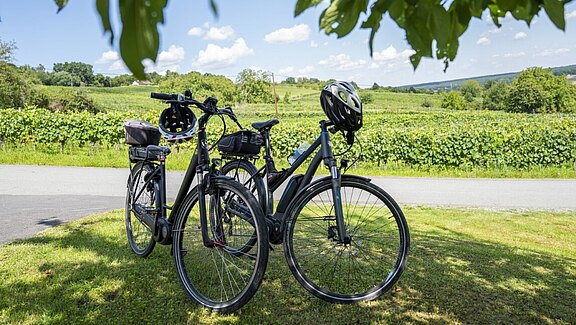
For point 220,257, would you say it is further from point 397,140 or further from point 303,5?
point 397,140

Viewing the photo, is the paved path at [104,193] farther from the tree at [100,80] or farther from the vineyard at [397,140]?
the tree at [100,80]

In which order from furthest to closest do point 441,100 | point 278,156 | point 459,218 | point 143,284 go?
point 441,100 < point 278,156 < point 459,218 < point 143,284

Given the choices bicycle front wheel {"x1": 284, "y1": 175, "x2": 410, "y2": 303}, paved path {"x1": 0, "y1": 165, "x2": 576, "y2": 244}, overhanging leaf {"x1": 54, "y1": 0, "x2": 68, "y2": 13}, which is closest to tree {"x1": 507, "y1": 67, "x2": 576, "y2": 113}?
paved path {"x1": 0, "y1": 165, "x2": 576, "y2": 244}

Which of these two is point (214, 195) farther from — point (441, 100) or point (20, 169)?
point (441, 100)

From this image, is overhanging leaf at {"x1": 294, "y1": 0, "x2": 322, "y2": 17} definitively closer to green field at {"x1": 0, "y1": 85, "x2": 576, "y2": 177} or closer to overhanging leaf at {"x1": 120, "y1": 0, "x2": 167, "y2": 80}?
overhanging leaf at {"x1": 120, "y1": 0, "x2": 167, "y2": 80}

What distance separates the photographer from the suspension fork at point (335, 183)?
3.01 metres

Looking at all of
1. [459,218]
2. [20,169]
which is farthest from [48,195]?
[459,218]

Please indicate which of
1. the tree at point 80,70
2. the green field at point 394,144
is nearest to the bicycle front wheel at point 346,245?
the green field at point 394,144

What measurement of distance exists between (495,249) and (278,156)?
37.4 feet

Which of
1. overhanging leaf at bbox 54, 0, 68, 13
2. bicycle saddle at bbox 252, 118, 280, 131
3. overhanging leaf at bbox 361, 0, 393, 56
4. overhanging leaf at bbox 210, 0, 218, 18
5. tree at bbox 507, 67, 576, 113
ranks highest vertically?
overhanging leaf at bbox 54, 0, 68, 13

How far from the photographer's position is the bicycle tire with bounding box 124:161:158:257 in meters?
3.98

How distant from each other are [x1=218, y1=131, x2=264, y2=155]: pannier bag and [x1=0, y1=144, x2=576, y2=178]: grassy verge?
1018cm

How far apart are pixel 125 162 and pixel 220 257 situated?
36.9ft

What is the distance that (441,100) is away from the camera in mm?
85000
